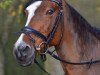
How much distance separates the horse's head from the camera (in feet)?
17.2

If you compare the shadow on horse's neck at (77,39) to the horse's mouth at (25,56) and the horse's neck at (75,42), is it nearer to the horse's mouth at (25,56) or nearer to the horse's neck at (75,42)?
the horse's neck at (75,42)

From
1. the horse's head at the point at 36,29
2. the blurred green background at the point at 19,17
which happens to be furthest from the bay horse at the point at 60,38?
the blurred green background at the point at 19,17

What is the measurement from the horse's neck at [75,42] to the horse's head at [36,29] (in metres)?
0.20

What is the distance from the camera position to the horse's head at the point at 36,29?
5238mm

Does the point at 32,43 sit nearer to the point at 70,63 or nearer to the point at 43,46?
the point at 43,46

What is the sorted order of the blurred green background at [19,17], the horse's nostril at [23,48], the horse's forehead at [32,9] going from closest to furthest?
the horse's nostril at [23,48]
the horse's forehead at [32,9]
the blurred green background at [19,17]

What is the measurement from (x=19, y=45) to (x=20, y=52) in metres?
0.09

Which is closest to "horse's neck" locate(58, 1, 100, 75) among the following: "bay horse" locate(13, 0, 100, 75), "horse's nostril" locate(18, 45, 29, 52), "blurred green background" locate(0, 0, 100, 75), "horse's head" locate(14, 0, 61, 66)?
"bay horse" locate(13, 0, 100, 75)

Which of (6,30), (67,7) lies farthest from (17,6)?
(67,7)

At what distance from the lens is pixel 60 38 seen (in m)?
5.48

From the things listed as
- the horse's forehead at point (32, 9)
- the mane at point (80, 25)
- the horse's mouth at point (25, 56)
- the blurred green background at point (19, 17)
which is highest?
the horse's forehead at point (32, 9)

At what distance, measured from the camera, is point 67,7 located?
18.2 feet

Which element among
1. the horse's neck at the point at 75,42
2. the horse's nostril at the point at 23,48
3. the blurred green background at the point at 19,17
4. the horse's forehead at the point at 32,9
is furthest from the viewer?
the blurred green background at the point at 19,17

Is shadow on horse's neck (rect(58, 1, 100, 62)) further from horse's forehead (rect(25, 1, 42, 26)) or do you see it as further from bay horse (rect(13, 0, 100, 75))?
horse's forehead (rect(25, 1, 42, 26))
